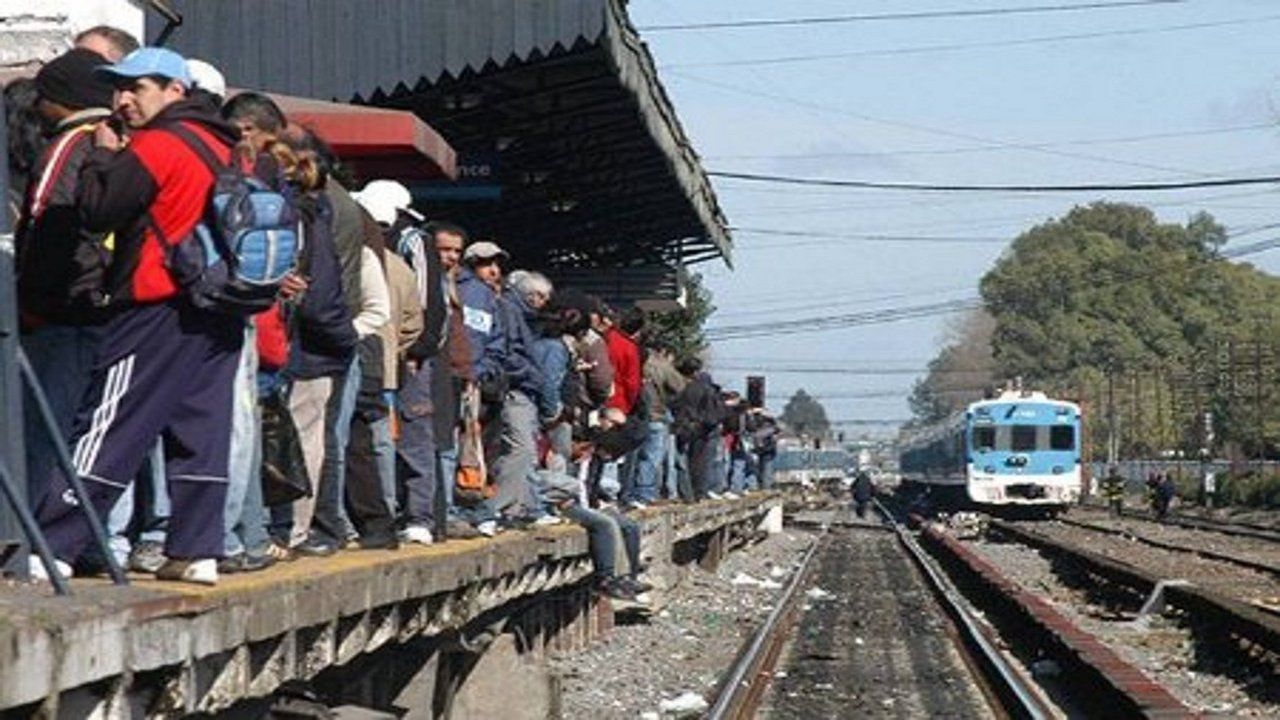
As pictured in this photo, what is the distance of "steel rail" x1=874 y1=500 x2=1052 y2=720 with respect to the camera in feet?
53.2

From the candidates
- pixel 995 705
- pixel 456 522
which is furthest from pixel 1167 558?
pixel 456 522

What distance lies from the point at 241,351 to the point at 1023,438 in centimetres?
4787

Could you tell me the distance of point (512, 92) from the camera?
2323 centimetres

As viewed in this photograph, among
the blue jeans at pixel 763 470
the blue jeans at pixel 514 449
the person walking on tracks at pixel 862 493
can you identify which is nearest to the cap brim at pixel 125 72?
the blue jeans at pixel 514 449

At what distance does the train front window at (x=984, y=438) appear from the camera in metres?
53.5

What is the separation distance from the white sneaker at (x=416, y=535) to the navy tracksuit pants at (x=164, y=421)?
4329mm

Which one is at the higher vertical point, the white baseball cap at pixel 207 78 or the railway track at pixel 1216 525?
the white baseball cap at pixel 207 78

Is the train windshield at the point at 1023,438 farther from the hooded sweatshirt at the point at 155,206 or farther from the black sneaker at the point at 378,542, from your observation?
the hooded sweatshirt at the point at 155,206

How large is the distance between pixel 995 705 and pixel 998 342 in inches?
5184

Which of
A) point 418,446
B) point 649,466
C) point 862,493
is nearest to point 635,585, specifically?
point 649,466

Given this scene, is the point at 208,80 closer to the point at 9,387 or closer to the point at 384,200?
the point at 9,387

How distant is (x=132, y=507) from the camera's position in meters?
6.93

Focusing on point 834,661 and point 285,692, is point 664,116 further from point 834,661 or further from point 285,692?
point 285,692

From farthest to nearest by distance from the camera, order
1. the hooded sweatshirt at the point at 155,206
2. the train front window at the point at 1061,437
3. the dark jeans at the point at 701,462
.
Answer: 1. the train front window at the point at 1061,437
2. the dark jeans at the point at 701,462
3. the hooded sweatshirt at the point at 155,206
